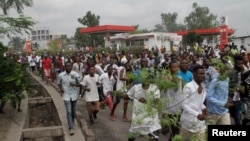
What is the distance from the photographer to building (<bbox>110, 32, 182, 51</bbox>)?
140ft

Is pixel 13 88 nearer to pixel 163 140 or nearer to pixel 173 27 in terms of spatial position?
pixel 163 140

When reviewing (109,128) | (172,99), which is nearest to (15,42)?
(109,128)

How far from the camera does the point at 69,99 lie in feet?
26.4

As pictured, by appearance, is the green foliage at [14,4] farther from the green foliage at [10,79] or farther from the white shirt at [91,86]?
the white shirt at [91,86]

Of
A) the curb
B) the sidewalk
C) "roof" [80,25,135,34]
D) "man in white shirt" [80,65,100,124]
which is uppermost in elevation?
"roof" [80,25,135,34]

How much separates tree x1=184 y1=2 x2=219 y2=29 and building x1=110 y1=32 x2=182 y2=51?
75.8ft

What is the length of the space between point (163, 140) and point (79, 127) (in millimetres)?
2125

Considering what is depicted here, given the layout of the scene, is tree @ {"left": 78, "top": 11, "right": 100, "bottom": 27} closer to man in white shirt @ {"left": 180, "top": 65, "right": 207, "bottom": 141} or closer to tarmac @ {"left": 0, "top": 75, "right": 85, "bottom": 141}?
tarmac @ {"left": 0, "top": 75, "right": 85, "bottom": 141}

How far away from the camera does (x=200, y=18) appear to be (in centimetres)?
6894

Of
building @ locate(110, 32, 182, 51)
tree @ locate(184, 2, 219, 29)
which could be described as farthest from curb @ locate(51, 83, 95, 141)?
tree @ locate(184, 2, 219, 29)

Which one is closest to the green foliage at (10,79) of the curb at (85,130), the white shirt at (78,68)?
the curb at (85,130)

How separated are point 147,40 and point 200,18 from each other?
28505mm

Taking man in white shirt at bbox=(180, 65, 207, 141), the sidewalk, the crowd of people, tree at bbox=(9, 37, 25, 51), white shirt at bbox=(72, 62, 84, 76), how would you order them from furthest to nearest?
white shirt at bbox=(72, 62, 84, 76) < tree at bbox=(9, 37, 25, 51) < the sidewalk < man in white shirt at bbox=(180, 65, 207, 141) < the crowd of people

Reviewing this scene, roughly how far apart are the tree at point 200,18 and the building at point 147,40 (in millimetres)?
23105
